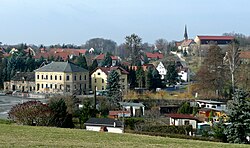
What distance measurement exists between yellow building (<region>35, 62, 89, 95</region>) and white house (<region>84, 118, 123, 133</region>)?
2423 centimetres

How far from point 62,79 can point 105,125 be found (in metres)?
26.6

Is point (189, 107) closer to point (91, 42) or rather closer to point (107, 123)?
point (107, 123)

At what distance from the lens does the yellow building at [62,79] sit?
178 feet

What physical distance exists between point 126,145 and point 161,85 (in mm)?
42157

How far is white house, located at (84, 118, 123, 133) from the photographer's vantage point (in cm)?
2818

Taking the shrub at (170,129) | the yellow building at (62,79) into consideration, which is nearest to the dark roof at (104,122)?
the shrub at (170,129)

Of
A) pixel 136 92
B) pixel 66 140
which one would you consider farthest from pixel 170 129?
pixel 136 92

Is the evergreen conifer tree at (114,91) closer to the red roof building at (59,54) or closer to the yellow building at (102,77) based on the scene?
the yellow building at (102,77)

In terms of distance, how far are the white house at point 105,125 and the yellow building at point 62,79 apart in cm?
2423

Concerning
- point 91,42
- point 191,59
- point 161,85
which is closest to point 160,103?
point 161,85

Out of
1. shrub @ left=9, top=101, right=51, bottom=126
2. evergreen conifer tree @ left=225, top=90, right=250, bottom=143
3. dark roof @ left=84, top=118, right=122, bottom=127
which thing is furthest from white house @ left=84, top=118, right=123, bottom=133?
evergreen conifer tree @ left=225, top=90, right=250, bottom=143

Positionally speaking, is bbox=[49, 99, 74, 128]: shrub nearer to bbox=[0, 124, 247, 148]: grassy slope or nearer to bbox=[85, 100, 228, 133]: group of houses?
bbox=[85, 100, 228, 133]: group of houses

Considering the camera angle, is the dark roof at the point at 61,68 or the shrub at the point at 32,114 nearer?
the shrub at the point at 32,114

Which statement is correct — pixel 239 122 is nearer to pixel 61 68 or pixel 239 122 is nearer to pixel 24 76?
pixel 61 68
